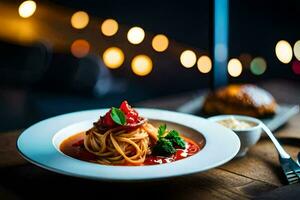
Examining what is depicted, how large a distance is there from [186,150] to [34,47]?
2.97 meters

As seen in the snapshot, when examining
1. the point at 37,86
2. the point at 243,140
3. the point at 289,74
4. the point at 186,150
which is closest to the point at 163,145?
the point at 186,150

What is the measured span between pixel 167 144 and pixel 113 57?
3.58 m

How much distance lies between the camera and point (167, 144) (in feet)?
4.73

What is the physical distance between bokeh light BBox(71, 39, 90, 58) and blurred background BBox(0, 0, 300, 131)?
1cm

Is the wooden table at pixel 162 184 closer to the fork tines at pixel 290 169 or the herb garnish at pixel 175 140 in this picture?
the fork tines at pixel 290 169

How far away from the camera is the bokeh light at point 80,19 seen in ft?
15.1

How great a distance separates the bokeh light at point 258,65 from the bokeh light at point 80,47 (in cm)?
183

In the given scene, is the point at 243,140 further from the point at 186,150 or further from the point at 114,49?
the point at 114,49

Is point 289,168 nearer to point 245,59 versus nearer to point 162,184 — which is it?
point 162,184

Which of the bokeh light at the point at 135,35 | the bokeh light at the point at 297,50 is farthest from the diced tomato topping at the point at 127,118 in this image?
the bokeh light at the point at 135,35

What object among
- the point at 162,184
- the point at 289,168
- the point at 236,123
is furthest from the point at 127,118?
the point at 289,168

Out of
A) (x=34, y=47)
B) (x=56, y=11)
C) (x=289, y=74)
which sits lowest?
(x=289, y=74)

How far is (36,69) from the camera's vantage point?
13.6 feet

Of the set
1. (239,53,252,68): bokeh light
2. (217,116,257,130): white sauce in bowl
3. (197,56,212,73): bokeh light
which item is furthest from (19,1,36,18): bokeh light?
(239,53,252,68): bokeh light
